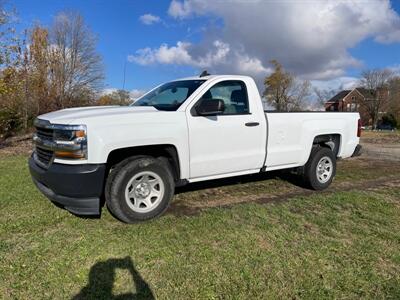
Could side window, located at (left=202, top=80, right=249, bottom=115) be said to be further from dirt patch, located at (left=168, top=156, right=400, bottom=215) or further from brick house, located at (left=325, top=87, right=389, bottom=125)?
brick house, located at (left=325, top=87, right=389, bottom=125)

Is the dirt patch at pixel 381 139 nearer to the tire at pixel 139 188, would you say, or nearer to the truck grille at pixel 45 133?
the tire at pixel 139 188

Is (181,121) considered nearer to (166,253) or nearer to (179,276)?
(166,253)

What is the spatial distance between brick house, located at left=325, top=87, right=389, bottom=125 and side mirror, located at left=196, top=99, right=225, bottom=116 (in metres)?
63.5

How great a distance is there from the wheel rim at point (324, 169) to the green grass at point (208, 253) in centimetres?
118

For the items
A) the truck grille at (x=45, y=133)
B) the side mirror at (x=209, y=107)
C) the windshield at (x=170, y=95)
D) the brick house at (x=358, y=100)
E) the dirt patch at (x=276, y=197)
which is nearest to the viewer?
the truck grille at (x=45, y=133)

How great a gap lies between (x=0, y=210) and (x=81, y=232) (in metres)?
1.53

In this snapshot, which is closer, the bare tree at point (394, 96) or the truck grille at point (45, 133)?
the truck grille at point (45, 133)

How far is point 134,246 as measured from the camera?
368 cm

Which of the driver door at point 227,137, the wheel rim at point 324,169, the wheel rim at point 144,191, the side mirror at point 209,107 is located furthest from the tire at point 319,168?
the wheel rim at point 144,191

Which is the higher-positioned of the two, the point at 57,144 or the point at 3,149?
the point at 57,144

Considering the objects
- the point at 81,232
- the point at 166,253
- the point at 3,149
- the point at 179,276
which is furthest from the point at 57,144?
the point at 3,149

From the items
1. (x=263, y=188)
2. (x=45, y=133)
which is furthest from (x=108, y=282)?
(x=263, y=188)

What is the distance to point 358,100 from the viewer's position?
74188 mm

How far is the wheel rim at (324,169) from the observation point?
6.31 m
